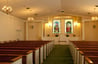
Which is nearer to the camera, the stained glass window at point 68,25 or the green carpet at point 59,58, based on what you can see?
the green carpet at point 59,58

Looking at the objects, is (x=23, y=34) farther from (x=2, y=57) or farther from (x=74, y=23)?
(x=2, y=57)

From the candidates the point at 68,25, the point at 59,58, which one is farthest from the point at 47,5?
the point at 68,25

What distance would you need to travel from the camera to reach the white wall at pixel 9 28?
808 cm

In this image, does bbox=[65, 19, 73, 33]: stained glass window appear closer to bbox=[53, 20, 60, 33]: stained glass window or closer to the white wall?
bbox=[53, 20, 60, 33]: stained glass window

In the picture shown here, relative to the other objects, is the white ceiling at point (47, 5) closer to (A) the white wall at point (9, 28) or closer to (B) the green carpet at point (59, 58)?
(A) the white wall at point (9, 28)

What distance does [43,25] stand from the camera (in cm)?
1327

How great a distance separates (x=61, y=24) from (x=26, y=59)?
34.7 feet

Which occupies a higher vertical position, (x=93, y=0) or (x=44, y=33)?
(x=93, y=0)

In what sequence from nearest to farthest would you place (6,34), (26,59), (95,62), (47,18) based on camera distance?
(95,62)
(26,59)
(6,34)
(47,18)

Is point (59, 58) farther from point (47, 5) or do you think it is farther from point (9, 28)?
point (9, 28)

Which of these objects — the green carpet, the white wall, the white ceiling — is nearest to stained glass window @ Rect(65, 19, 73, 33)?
the white ceiling

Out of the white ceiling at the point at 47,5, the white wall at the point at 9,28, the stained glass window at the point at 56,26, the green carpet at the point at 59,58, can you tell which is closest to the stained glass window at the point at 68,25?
the stained glass window at the point at 56,26

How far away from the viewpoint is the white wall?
8076 mm

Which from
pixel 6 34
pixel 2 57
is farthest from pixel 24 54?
pixel 6 34
